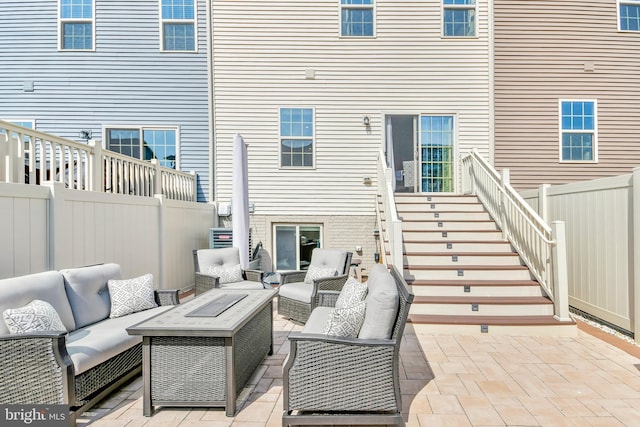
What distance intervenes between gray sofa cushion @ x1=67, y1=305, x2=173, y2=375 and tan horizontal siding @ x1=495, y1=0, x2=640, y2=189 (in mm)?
7640

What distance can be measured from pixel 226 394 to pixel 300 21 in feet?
24.7

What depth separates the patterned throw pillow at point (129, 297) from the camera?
368 cm

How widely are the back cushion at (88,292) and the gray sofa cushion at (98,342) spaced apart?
0.10 m

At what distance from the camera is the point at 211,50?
26.5 ft

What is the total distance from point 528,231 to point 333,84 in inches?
190

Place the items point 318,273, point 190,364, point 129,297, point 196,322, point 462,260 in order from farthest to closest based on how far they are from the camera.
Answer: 1. point 462,260
2. point 318,273
3. point 129,297
4. point 196,322
5. point 190,364

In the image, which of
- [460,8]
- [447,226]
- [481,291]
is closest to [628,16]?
[460,8]

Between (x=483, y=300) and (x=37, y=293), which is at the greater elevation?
(x=37, y=293)

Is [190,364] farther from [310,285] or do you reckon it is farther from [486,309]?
[486,309]

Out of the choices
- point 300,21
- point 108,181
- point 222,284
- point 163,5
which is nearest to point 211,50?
point 163,5

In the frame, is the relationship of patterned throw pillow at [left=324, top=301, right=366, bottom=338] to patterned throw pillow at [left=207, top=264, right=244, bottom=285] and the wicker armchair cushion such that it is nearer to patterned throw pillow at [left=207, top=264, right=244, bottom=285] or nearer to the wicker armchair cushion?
the wicker armchair cushion

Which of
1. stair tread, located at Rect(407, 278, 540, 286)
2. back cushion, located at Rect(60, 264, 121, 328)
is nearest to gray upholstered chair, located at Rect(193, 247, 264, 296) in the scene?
back cushion, located at Rect(60, 264, 121, 328)

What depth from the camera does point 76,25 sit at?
8.04 metres

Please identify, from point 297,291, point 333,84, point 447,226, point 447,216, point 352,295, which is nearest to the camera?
point 352,295
